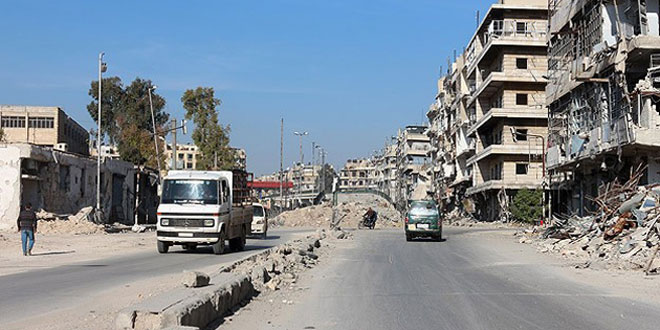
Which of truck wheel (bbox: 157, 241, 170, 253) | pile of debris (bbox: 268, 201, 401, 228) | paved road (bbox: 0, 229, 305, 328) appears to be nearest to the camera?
paved road (bbox: 0, 229, 305, 328)

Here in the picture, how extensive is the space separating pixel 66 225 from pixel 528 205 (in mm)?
38215

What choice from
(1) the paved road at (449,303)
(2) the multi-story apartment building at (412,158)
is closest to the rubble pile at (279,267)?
(1) the paved road at (449,303)

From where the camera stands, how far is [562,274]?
62.1 feet

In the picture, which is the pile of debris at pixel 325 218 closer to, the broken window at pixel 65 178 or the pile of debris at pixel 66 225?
the broken window at pixel 65 178

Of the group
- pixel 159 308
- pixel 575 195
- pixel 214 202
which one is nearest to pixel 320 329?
pixel 159 308

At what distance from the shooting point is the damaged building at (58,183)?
38.4 meters

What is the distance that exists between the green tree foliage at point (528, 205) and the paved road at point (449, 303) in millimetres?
43143

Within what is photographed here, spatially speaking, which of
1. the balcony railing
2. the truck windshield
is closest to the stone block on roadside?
the truck windshield

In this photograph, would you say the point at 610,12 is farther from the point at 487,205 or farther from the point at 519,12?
the point at 487,205

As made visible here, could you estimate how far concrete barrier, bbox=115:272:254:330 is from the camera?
8406 mm

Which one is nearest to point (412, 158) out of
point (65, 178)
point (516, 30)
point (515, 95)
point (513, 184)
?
point (516, 30)

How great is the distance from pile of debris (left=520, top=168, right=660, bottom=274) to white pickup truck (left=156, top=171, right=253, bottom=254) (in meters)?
11.2

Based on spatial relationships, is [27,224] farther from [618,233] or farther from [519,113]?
[519,113]

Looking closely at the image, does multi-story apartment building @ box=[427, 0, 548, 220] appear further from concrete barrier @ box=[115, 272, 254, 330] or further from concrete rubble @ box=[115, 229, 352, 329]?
concrete barrier @ box=[115, 272, 254, 330]
